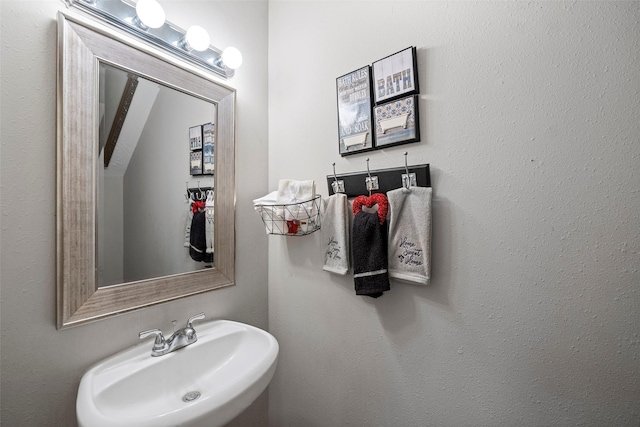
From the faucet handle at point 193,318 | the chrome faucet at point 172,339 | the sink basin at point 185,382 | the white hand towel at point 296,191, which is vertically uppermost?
the white hand towel at point 296,191

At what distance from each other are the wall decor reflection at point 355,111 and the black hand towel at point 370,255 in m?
0.29

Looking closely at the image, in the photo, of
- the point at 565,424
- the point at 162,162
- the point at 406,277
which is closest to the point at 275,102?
the point at 162,162

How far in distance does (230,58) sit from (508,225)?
1253mm

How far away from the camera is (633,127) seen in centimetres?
60

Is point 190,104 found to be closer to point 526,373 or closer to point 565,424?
point 526,373

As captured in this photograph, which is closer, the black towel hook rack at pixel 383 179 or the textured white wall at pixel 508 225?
the textured white wall at pixel 508 225

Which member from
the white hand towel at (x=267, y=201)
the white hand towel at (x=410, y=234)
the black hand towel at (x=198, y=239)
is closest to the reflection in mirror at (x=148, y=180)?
the black hand towel at (x=198, y=239)

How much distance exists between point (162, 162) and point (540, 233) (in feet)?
4.39

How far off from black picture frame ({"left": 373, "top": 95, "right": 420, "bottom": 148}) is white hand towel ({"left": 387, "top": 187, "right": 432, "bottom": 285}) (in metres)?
0.20

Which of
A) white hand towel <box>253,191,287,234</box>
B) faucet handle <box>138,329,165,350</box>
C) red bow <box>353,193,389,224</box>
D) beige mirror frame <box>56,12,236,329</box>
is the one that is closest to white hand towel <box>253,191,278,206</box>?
white hand towel <box>253,191,287,234</box>

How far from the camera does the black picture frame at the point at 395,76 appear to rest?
34.5 inches

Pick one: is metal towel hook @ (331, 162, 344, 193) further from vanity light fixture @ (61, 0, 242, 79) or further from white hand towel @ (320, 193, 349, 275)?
vanity light fixture @ (61, 0, 242, 79)

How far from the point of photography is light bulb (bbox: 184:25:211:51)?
38.1 inches

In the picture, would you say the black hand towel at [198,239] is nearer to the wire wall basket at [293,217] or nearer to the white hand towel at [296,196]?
the wire wall basket at [293,217]
